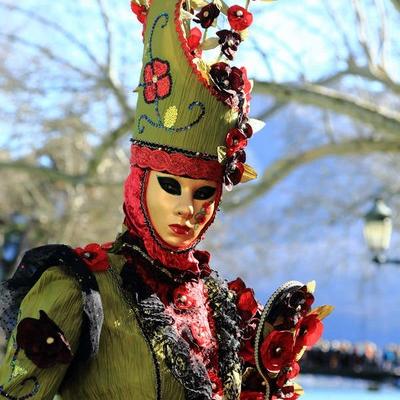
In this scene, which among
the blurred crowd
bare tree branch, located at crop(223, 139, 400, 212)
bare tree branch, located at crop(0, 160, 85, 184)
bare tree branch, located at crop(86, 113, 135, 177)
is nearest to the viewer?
bare tree branch, located at crop(223, 139, 400, 212)

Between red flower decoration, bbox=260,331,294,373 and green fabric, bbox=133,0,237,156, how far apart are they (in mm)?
591

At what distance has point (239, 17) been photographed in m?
3.31

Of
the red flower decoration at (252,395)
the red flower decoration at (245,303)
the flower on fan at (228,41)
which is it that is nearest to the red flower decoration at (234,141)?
the flower on fan at (228,41)

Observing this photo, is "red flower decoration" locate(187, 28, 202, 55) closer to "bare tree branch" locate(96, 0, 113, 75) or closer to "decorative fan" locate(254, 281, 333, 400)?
"decorative fan" locate(254, 281, 333, 400)

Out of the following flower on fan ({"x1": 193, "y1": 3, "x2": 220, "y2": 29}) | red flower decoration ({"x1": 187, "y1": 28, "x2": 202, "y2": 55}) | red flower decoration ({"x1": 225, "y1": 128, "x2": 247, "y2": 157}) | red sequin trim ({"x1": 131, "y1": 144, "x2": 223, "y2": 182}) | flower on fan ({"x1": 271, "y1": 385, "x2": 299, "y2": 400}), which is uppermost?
flower on fan ({"x1": 193, "y1": 3, "x2": 220, "y2": 29})

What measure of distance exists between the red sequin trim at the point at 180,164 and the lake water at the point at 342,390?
1799 centimetres

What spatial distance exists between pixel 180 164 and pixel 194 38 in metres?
0.37

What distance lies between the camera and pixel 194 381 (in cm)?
311

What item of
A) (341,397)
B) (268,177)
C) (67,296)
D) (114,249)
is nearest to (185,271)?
(114,249)

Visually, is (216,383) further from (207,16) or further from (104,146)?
(104,146)

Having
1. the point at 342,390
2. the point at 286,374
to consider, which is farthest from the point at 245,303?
the point at 342,390

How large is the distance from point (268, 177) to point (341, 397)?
10053 millimetres

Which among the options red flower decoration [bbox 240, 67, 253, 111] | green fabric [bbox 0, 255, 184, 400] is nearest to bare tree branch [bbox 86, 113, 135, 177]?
red flower decoration [bbox 240, 67, 253, 111]

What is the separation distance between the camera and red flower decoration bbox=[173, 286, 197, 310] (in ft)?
10.8
